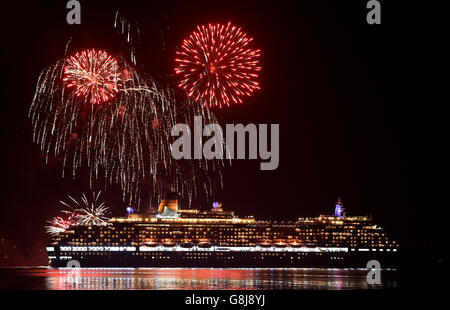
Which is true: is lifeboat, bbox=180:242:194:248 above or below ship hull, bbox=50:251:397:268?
above

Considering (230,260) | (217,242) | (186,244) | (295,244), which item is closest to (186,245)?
(186,244)

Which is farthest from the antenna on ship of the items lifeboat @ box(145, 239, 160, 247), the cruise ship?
lifeboat @ box(145, 239, 160, 247)

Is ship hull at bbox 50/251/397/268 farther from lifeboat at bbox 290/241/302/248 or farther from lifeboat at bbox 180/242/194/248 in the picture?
lifeboat at bbox 290/241/302/248

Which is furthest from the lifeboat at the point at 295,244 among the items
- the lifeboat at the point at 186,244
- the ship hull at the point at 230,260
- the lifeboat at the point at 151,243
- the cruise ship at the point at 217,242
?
the lifeboat at the point at 151,243

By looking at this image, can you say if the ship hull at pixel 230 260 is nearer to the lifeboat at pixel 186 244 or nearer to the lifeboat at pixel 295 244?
the lifeboat at pixel 186 244

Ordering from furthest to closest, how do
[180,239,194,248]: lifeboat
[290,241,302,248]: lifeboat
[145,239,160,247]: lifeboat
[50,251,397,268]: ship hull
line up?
[290,241,302,248]: lifeboat → [180,239,194,248]: lifeboat → [145,239,160,247]: lifeboat → [50,251,397,268]: ship hull

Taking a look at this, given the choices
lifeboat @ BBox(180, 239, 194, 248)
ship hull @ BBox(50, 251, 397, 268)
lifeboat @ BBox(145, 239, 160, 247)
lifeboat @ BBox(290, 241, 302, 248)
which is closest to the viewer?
ship hull @ BBox(50, 251, 397, 268)
